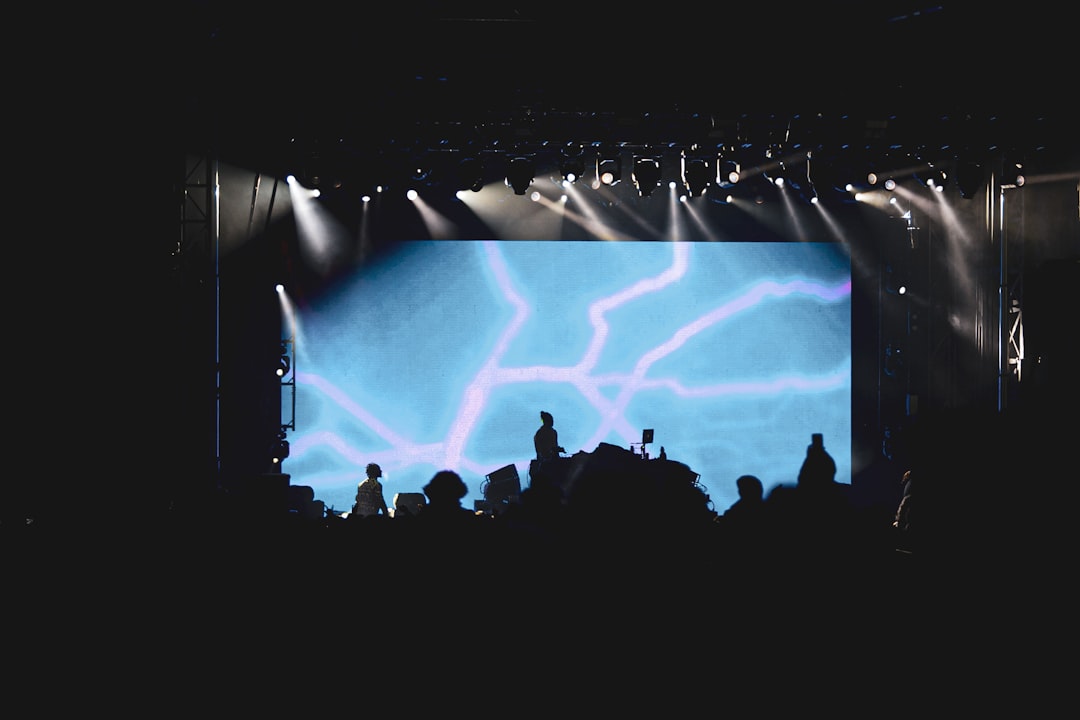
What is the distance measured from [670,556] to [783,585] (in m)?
0.40

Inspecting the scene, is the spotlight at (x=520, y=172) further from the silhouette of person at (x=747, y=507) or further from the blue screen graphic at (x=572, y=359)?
the silhouette of person at (x=747, y=507)

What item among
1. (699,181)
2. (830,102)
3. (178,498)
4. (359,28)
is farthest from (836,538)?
(699,181)

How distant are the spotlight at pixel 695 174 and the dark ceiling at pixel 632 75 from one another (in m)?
0.62

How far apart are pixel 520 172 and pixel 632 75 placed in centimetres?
207

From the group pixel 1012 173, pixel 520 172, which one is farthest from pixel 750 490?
pixel 1012 173

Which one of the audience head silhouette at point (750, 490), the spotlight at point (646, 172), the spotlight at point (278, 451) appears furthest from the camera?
the spotlight at point (646, 172)

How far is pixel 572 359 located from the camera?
10.6 metres

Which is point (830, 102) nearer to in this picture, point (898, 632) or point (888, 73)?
point (888, 73)

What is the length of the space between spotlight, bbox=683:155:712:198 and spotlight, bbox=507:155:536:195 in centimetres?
161

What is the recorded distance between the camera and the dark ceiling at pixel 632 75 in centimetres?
686

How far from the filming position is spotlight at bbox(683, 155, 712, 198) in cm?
971

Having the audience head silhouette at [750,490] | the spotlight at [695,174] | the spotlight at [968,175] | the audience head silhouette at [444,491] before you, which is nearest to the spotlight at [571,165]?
the spotlight at [695,174]

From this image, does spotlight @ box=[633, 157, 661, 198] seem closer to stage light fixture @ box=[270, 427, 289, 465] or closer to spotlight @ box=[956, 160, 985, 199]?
spotlight @ box=[956, 160, 985, 199]

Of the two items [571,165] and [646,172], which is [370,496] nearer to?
[571,165]
